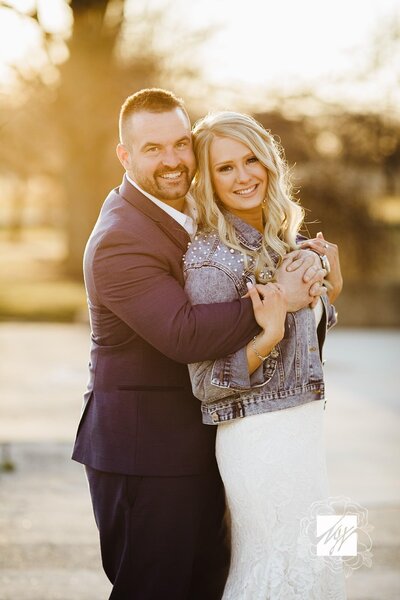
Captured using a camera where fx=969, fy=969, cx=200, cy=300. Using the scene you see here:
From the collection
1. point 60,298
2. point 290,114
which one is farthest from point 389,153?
point 60,298

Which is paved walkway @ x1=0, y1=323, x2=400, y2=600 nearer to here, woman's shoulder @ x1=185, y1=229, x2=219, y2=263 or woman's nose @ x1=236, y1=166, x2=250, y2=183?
woman's shoulder @ x1=185, y1=229, x2=219, y2=263

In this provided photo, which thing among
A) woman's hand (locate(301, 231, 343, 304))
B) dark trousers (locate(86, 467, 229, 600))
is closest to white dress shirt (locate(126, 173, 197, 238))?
Result: woman's hand (locate(301, 231, 343, 304))

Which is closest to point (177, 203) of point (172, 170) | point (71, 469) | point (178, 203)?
point (178, 203)

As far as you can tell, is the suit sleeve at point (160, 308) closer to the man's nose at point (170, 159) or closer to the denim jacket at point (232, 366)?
the denim jacket at point (232, 366)

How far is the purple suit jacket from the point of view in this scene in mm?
3076

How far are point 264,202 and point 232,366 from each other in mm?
663

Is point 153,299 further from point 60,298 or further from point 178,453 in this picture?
point 60,298

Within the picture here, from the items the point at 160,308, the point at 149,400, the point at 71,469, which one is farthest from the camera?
the point at 71,469

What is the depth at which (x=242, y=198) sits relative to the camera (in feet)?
11.0

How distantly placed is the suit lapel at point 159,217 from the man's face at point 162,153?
59mm

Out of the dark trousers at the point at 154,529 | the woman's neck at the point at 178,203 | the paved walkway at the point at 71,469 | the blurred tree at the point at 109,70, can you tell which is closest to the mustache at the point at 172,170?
the woman's neck at the point at 178,203

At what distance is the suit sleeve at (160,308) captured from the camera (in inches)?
119

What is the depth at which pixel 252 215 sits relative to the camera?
3414 mm

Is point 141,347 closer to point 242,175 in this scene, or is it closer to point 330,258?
point 242,175
